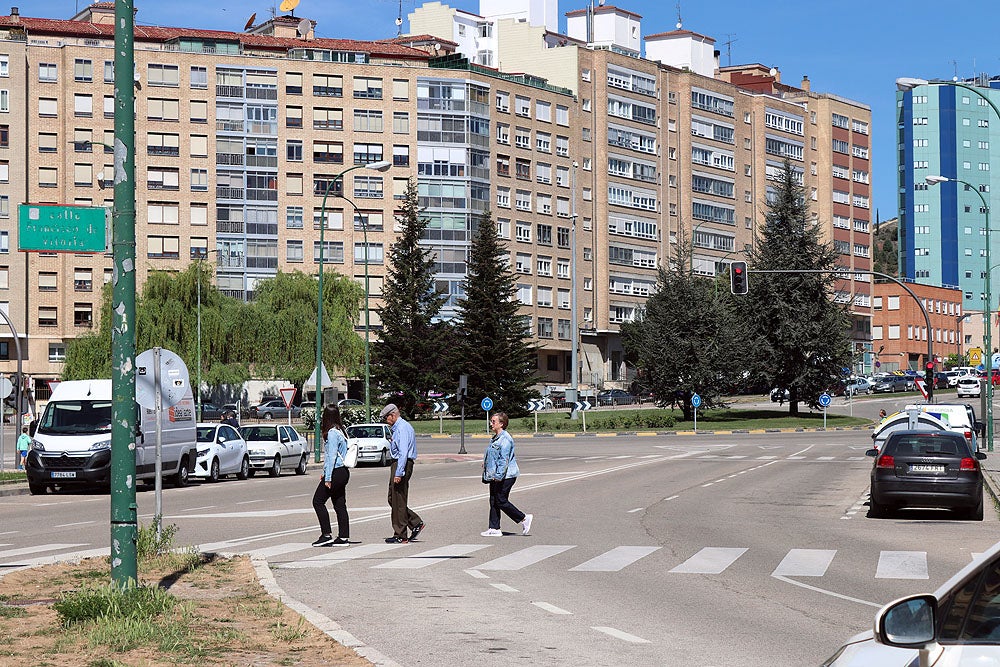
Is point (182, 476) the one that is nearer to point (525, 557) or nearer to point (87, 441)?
point (87, 441)

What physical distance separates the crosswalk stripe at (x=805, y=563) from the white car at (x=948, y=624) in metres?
10.2

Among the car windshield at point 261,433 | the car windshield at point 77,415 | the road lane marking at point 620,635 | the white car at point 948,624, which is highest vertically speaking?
the white car at point 948,624

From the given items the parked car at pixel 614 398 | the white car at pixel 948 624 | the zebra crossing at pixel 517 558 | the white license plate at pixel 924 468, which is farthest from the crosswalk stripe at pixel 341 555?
the parked car at pixel 614 398

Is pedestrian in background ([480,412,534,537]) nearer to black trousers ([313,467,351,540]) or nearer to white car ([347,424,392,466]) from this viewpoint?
black trousers ([313,467,351,540])

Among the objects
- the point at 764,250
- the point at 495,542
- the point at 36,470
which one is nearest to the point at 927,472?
the point at 495,542

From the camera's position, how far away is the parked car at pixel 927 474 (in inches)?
840

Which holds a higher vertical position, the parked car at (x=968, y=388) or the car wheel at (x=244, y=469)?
the parked car at (x=968, y=388)

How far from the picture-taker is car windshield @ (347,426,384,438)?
146 ft

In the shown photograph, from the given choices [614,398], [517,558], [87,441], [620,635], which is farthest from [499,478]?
[614,398]

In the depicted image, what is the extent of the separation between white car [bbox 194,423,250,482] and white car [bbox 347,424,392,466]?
20.6 ft

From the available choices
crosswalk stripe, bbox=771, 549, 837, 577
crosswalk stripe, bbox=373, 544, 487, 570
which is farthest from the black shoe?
crosswalk stripe, bbox=771, 549, 837, 577

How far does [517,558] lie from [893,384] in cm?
10493

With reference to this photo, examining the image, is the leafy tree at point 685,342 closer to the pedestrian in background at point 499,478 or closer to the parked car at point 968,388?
the parked car at point 968,388

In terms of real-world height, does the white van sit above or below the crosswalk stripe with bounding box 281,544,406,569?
above
